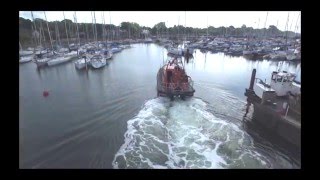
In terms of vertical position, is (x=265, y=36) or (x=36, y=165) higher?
(x=265, y=36)

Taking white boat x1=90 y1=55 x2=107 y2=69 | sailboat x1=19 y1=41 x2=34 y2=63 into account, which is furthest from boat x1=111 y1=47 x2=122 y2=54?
white boat x1=90 y1=55 x2=107 y2=69

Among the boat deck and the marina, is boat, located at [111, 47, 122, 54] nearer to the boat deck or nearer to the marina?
the marina

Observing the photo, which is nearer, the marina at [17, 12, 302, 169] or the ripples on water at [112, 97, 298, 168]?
the ripples on water at [112, 97, 298, 168]

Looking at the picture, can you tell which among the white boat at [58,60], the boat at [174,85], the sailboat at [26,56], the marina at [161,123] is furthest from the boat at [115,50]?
the boat at [174,85]

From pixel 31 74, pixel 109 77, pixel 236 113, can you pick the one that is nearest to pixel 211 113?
pixel 236 113

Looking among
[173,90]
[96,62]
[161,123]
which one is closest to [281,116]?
[161,123]

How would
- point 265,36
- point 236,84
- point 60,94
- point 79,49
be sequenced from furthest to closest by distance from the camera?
point 265,36 → point 79,49 → point 236,84 → point 60,94
